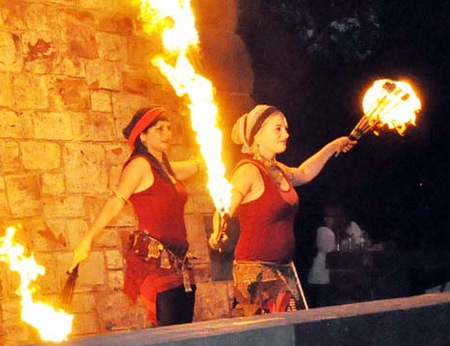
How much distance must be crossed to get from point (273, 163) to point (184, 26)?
4.79 feet

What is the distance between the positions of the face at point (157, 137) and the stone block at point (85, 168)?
3.19ft

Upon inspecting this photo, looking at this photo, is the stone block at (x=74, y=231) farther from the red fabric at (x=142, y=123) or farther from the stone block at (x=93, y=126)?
the red fabric at (x=142, y=123)

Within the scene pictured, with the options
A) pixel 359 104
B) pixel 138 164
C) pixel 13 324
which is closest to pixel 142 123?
pixel 138 164

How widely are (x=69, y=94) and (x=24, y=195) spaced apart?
84cm

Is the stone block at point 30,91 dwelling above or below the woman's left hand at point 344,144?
above

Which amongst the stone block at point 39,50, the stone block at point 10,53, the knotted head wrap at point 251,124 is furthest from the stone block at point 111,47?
the knotted head wrap at point 251,124

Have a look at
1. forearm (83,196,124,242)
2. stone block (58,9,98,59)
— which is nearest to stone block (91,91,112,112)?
stone block (58,9,98,59)

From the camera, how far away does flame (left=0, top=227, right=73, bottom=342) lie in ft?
21.0

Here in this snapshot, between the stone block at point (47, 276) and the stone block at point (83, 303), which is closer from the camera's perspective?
the stone block at point (47, 276)

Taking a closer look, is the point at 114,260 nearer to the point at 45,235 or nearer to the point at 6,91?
the point at 45,235

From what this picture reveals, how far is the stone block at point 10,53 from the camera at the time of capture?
657cm

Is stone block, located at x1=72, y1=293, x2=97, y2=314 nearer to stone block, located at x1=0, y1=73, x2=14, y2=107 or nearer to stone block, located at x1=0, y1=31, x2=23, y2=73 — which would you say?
stone block, located at x1=0, y1=73, x2=14, y2=107

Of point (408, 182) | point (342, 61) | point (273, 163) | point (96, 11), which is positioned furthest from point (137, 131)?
point (408, 182)

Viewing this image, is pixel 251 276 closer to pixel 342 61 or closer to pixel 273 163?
pixel 273 163
